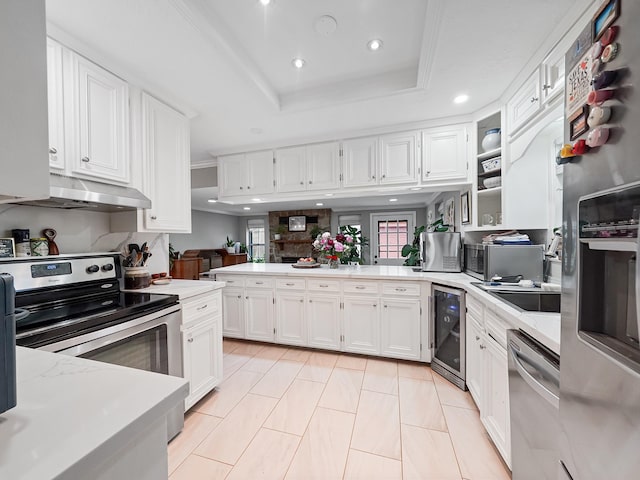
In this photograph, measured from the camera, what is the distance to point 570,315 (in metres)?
0.69

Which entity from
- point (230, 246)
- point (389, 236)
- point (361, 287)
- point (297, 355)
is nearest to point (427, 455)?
point (361, 287)

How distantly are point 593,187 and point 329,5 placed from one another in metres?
1.61

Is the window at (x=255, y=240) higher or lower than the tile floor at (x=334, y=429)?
higher

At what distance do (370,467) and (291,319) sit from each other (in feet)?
5.28

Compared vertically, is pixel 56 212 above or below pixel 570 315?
above

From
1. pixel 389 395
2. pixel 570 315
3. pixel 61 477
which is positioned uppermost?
pixel 570 315

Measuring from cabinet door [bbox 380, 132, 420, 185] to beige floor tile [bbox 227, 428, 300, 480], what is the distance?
2346 mm

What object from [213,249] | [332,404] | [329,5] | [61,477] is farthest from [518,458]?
[213,249]

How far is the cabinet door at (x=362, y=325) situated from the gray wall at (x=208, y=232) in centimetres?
622

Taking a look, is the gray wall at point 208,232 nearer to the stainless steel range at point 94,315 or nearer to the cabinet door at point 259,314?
the cabinet door at point 259,314

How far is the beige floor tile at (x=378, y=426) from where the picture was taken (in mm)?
1549

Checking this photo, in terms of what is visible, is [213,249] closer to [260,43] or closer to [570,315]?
[260,43]

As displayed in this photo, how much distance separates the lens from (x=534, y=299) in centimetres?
165

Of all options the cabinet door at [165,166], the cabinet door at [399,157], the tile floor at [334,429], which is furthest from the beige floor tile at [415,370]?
the cabinet door at [165,166]
